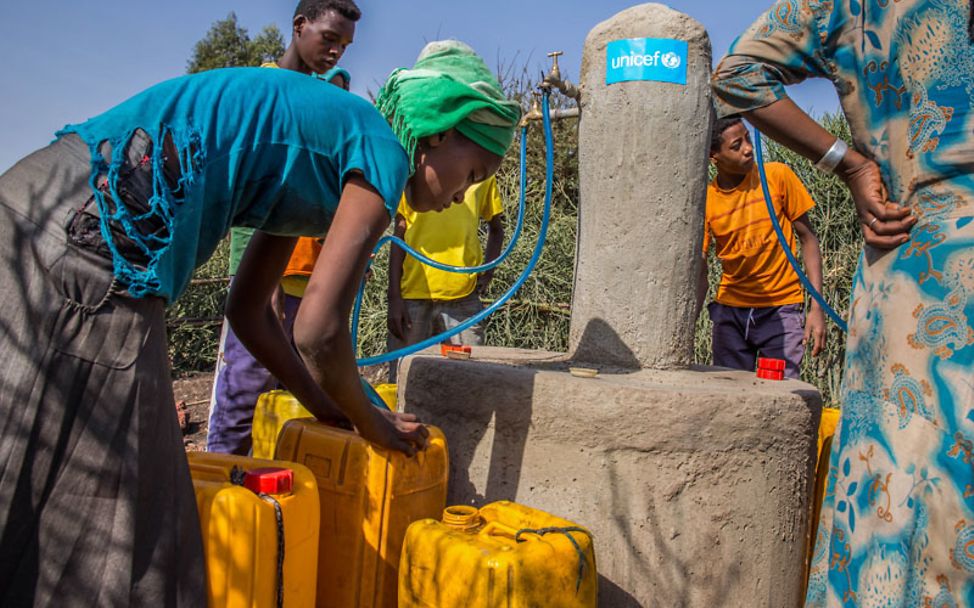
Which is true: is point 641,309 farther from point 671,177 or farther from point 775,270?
point 775,270

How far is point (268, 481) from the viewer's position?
5.93ft

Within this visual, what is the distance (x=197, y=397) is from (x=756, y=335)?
4535mm

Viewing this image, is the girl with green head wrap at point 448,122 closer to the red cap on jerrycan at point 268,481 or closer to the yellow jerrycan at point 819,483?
the red cap on jerrycan at point 268,481

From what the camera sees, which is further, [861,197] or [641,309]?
[641,309]

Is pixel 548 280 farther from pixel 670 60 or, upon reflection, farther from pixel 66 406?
pixel 66 406

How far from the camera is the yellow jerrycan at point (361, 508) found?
211 cm

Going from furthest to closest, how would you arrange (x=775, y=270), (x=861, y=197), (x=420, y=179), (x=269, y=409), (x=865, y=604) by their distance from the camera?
(x=775, y=270), (x=269, y=409), (x=420, y=179), (x=861, y=197), (x=865, y=604)

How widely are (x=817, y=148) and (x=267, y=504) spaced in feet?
4.70

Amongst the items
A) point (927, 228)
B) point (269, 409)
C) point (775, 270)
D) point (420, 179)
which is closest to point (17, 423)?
point (420, 179)

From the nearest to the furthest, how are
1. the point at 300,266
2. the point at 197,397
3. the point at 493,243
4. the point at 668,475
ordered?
1. the point at 668,475
2. the point at 300,266
3. the point at 493,243
4. the point at 197,397

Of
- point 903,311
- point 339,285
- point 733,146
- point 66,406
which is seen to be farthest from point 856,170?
point 733,146

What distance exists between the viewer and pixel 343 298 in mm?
1629

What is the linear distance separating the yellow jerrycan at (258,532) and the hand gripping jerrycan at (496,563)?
0.26 m

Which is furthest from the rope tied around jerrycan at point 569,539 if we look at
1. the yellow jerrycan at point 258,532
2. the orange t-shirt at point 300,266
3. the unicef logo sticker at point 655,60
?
the orange t-shirt at point 300,266
